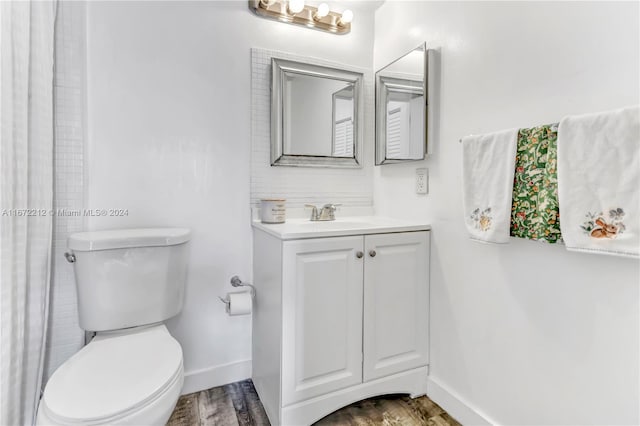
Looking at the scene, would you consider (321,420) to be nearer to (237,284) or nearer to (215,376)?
(215,376)

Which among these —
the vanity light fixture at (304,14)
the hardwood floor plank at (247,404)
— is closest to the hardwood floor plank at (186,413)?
the hardwood floor plank at (247,404)

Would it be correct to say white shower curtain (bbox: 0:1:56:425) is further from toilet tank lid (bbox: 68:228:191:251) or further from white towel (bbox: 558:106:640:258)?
white towel (bbox: 558:106:640:258)

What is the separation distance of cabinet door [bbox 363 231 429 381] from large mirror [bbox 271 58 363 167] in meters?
0.66

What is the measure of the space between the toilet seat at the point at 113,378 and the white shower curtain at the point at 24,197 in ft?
0.61

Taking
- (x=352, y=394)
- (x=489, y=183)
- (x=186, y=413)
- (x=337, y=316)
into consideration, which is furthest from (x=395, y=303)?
(x=186, y=413)

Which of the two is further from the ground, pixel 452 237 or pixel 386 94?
pixel 386 94

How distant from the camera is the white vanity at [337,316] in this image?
138cm

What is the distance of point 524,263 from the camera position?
1230 millimetres

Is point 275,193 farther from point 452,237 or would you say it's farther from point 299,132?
point 452,237

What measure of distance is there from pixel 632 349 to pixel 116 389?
1.50m

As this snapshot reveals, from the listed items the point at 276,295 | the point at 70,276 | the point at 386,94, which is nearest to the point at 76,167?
the point at 70,276

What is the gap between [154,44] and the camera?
5.25 feet

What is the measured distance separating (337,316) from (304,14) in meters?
1.60

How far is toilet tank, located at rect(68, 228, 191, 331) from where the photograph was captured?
52.6 inches
